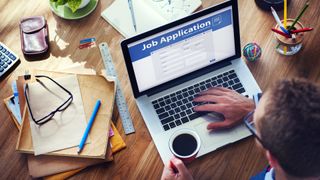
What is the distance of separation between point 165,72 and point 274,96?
44cm

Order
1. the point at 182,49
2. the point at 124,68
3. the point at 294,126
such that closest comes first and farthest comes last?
the point at 294,126, the point at 182,49, the point at 124,68

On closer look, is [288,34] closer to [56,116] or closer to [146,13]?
[146,13]

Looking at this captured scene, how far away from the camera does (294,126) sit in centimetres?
87

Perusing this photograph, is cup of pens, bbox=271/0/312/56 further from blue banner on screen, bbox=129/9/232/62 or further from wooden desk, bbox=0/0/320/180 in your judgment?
blue banner on screen, bbox=129/9/232/62

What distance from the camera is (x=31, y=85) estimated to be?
52.3 inches

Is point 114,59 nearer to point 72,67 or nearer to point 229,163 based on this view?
point 72,67

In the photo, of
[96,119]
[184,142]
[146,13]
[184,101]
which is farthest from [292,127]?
[146,13]

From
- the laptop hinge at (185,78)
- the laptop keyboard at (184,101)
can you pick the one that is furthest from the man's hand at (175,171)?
the laptop hinge at (185,78)

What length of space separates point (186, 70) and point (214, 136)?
22 cm

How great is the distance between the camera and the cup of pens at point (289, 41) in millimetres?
1314

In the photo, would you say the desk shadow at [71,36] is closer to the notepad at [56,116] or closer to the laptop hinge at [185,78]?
the notepad at [56,116]

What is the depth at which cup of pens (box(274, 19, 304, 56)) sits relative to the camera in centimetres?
131

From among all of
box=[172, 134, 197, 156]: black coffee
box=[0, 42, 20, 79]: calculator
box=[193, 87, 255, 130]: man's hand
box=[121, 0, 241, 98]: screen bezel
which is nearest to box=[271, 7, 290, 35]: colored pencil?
box=[121, 0, 241, 98]: screen bezel

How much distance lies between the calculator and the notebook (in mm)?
101
